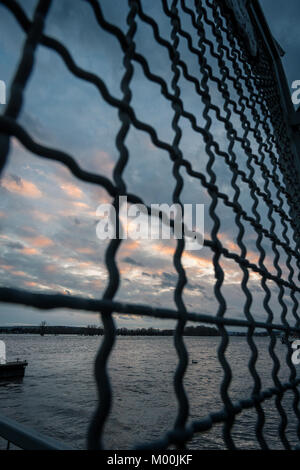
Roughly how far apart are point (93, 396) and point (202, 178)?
4435 centimetres

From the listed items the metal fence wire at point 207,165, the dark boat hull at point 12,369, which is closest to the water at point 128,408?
the dark boat hull at point 12,369

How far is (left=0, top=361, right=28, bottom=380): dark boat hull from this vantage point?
33.2m

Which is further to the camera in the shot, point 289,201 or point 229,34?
point 289,201

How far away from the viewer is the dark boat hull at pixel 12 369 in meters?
33.2

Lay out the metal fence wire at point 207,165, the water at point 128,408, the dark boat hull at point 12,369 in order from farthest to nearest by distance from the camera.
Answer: the dark boat hull at point 12,369 < the water at point 128,408 < the metal fence wire at point 207,165

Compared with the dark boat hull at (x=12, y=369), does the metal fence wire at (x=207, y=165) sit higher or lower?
higher

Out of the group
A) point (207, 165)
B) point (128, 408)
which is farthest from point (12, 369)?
point (207, 165)

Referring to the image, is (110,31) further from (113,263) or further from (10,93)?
(113,263)

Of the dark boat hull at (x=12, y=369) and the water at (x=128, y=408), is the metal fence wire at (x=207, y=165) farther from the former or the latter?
the dark boat hull at (x=12, y=369)

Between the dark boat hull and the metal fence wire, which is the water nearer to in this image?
the dark boat hull

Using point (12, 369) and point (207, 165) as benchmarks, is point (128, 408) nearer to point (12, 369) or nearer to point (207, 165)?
point (12, 369)

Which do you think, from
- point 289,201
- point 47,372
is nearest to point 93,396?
point 47,372

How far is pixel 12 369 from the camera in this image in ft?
115

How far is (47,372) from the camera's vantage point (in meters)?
59.7
